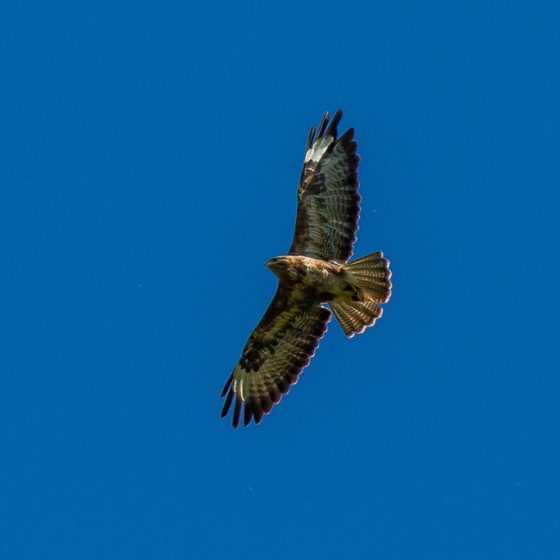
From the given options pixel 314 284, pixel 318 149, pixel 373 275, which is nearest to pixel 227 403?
pixel 314 284

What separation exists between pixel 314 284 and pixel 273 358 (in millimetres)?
1232

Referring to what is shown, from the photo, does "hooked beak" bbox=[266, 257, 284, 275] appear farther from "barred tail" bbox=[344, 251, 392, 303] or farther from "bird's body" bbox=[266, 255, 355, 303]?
"barred tail" bbox=[344, 251, 392, 303]

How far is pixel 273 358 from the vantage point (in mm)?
12609

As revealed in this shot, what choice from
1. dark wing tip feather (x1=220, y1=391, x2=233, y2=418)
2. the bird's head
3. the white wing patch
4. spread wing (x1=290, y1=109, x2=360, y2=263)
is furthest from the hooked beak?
dark wing tip feather (x1=220, y1=391, x2=233, y2=418)

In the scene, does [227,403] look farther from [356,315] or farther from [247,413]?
[356,315]

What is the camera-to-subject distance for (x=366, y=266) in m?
11.7

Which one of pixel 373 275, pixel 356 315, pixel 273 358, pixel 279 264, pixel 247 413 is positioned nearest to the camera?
pixel 279 264

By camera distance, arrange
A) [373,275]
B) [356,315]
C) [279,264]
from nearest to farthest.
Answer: [279,264], [373,275], [356,315]

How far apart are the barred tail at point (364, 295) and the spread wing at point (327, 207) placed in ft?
1.44

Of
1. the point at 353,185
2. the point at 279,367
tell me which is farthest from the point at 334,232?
the point at 279,367

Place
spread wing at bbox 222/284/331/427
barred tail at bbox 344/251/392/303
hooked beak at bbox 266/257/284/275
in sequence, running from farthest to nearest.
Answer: spread wing at bbox 222/284/331/427, barred tail at bbox 344/251/392/303, hooked beak at bbox 266/257/284/275

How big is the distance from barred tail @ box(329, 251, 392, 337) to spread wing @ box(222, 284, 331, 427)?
0.40 meters

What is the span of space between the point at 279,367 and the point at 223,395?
689mm

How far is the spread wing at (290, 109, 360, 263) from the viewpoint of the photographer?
12.2 m
